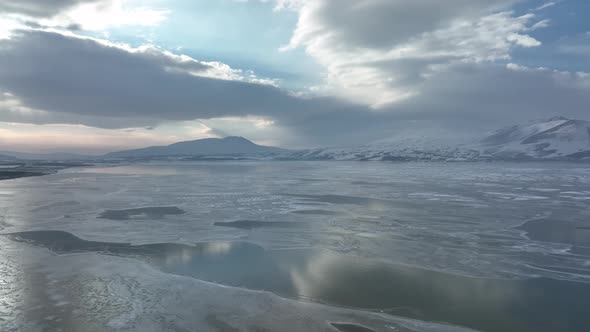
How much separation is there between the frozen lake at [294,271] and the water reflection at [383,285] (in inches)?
1.7

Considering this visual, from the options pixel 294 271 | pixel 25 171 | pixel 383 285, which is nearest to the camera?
pixel 383 285

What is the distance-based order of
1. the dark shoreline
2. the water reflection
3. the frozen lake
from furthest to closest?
the dark shoreline, the water reflection, the frozen lake

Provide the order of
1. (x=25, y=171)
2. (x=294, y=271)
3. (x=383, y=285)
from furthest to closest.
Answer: (x=25, y=171) → (x=294, y=271) → (x=383, y=285)

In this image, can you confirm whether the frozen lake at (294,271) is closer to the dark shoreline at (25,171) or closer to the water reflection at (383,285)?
the water reflection at (383,285)

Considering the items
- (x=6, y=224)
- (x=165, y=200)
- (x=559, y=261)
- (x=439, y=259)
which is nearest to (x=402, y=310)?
(x=439, y=259)

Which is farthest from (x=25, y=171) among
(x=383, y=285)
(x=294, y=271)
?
(x=383, y=285)

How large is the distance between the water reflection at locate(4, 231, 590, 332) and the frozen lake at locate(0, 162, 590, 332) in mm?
44

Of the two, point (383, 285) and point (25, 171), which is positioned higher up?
point (25, 171)

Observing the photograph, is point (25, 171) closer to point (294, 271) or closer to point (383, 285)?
point (294, 271)

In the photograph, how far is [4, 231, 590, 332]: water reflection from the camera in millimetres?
8398

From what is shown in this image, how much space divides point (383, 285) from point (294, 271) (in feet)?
8.86

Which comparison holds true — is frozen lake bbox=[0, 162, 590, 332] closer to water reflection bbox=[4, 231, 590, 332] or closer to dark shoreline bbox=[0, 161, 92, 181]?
water reflection bbox=[4, 231, 590, 332]

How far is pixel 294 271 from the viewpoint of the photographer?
447 inches

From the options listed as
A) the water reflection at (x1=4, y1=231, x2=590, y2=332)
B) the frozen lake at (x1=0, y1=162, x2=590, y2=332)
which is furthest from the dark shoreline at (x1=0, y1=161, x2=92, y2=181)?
the water reflection at (x1=4, y1=231, x2=590, y2=332)
